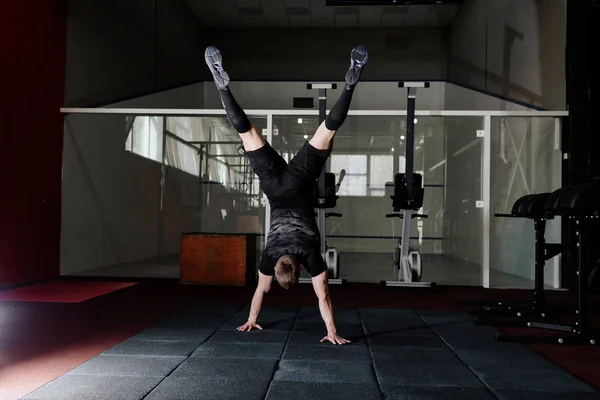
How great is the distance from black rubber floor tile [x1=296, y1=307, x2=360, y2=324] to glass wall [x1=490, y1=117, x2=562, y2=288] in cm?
287

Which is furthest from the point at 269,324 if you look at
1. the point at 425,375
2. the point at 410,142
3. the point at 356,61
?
the point at 410,142

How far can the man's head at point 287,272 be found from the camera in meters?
3.27

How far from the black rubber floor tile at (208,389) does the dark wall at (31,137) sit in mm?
3917

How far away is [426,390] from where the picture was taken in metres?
2.48

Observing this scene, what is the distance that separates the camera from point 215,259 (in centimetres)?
650

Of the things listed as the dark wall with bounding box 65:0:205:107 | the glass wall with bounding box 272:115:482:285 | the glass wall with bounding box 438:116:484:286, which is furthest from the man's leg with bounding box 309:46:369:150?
the dark wall with bounding box 65:0:205:107

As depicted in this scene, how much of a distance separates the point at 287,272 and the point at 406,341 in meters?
1.01

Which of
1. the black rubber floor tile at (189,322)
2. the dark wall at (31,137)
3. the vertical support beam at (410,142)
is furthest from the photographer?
the vertical support beam at (410,142)

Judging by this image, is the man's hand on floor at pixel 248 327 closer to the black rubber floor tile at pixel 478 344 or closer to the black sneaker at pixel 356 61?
the black rubber floor tile at pixel 478 344

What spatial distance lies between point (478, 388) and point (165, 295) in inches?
152

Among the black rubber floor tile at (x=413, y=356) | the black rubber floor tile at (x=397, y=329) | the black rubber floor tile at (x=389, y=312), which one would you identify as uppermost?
the black rubber floor tile at (x=413, y=356)

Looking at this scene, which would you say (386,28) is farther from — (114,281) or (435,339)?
(435,339)

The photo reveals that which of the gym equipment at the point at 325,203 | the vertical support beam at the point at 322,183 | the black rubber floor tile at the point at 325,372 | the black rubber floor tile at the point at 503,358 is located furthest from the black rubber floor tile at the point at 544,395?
the vertical support beam at the point at 322,183

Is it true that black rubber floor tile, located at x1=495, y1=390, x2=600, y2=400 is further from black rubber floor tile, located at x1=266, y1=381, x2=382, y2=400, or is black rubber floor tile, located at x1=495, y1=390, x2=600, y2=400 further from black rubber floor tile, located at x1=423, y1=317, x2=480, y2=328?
black rubber floor tile, located at x1=423, y1=317, x2=480, y2=328
